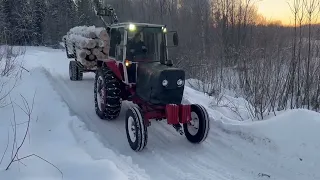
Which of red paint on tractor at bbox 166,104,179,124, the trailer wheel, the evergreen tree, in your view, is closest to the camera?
red paint on tractor at bbox 166,104,179,124

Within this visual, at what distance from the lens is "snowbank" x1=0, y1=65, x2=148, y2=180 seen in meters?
4.04

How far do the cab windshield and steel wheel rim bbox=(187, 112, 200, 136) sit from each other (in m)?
1.43

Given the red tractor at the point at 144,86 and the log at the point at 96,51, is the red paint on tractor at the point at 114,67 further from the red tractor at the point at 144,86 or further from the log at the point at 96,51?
the log at the point at 96,51

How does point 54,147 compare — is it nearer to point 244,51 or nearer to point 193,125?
point 193,125

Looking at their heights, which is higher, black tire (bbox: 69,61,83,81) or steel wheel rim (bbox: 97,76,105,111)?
black tire (bbox: 69,61,83,81)

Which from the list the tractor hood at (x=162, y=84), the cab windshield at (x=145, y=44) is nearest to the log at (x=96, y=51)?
the cab windshield at (x=145, y=44)

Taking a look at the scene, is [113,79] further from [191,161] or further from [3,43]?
[3,43]

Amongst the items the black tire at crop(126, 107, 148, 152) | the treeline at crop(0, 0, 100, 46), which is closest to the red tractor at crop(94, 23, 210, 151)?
the black tire at crop(126, 107, 148, 152)

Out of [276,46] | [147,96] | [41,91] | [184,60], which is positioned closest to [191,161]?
[147,96]

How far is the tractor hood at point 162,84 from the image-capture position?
579 cm

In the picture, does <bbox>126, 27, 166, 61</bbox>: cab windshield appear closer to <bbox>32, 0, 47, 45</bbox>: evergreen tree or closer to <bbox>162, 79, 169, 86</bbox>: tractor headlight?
<bbox>162, 79, 169, 86</bbox>: tractor headlight

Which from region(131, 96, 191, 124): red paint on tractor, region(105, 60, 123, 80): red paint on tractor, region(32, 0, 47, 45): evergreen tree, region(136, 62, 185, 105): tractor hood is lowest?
region(131, 96, 191, 124): red paint on tractor

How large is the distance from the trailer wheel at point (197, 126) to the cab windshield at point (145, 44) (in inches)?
55.0

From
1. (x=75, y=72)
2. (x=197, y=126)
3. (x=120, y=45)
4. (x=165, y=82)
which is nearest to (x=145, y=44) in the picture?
(x=120, y=45)
